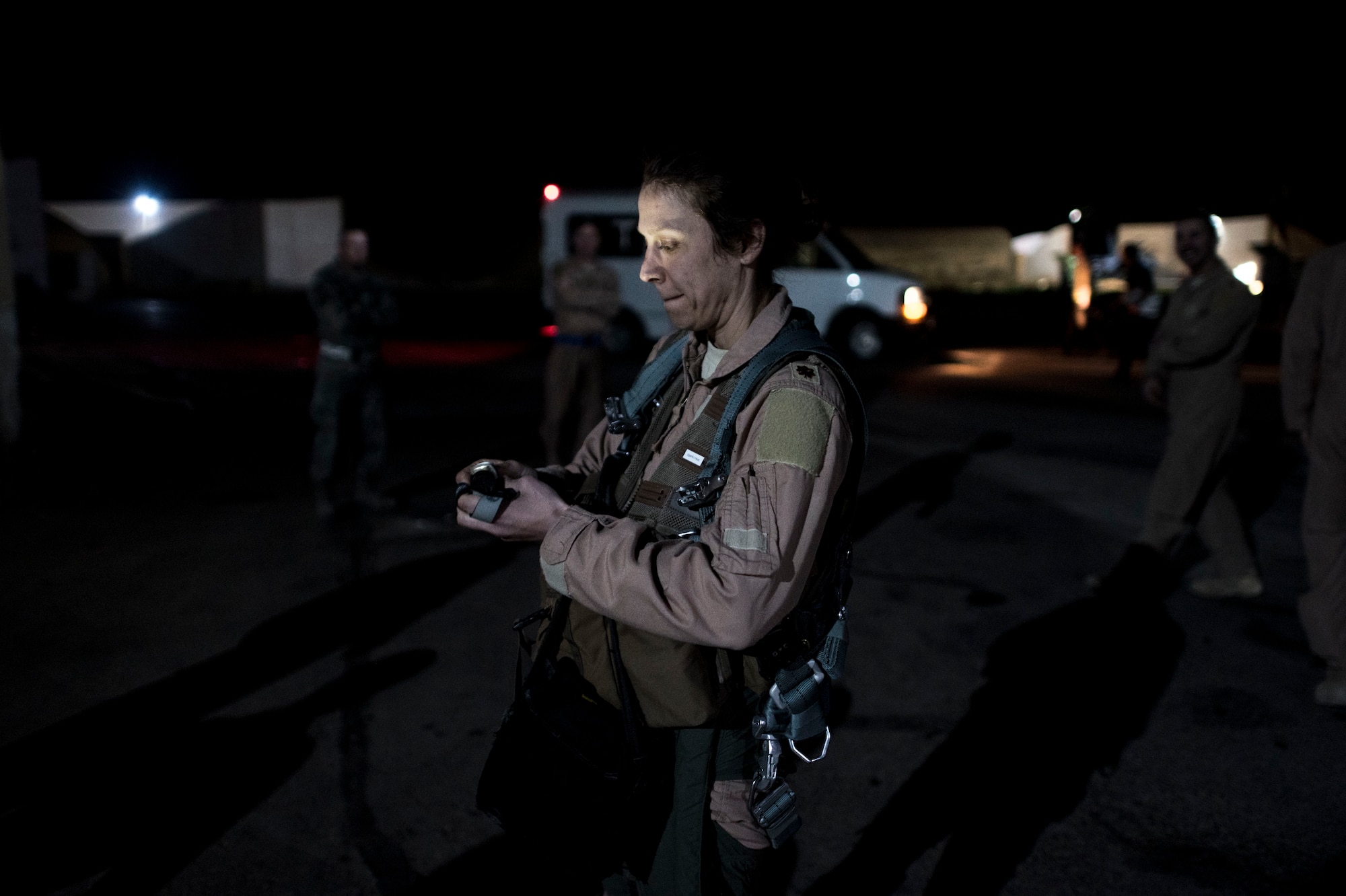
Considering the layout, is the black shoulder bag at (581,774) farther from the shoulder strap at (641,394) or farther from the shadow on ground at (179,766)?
the shadow on ground at (179,766)

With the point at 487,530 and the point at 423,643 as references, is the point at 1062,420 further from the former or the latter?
the point at 487,530

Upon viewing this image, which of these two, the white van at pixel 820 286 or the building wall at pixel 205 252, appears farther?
the building wall at pixel 205 252

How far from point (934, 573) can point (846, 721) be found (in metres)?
2.02

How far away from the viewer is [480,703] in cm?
405

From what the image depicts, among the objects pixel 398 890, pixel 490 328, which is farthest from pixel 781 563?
pixel 490 328

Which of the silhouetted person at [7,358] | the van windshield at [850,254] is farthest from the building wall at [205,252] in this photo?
the silhouetted person at [7,358]

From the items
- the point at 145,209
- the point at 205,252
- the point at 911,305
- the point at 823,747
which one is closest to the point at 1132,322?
the point at 911,305

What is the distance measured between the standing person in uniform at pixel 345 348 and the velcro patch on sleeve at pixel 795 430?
5440 mm

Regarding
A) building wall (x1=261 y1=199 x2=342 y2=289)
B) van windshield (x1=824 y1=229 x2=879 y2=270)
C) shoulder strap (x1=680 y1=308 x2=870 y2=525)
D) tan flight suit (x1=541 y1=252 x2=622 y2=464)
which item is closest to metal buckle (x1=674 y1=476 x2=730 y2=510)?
shoulder strap (x1=680 y1=308 x2=870 y2=525)

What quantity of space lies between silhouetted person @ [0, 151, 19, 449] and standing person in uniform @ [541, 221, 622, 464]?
4.65m

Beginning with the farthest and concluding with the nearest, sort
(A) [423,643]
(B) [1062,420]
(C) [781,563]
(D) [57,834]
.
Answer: (B) [1062,420] → (A) [423,643] → (D) [57,834] → (C) [781,563]

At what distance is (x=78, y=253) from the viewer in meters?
41.1

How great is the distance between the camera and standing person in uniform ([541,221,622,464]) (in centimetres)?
706

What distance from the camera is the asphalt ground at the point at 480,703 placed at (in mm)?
3057
